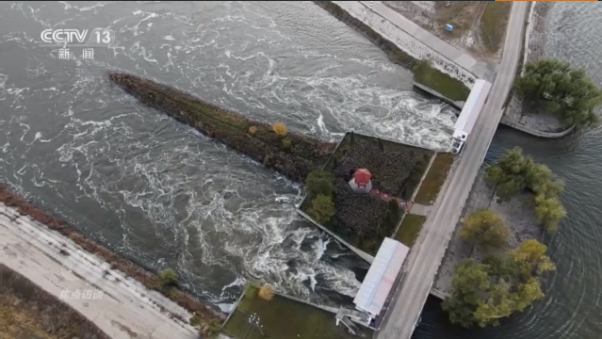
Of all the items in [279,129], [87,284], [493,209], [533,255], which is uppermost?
[533,255]

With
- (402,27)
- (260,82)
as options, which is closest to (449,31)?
(402,27)

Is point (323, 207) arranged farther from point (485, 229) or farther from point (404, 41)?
point (404, 41)

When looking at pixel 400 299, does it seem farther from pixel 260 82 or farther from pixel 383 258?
pixel 260 82

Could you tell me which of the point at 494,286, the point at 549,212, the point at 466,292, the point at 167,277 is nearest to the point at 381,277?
the point at 466,292

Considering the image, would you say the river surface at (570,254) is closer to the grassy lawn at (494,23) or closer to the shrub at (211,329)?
the grassy lawn at (494,23)

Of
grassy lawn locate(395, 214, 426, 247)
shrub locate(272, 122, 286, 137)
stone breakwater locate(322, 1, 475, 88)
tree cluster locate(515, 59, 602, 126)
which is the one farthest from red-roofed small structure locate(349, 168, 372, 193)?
tree cluster locate(515, 59, 602, 126)

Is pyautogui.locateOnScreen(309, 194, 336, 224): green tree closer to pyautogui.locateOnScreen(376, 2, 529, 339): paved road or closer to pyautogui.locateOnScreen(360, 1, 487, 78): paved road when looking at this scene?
pyautogui.locateOnScreen(376, 2, 529, 339): paved road
